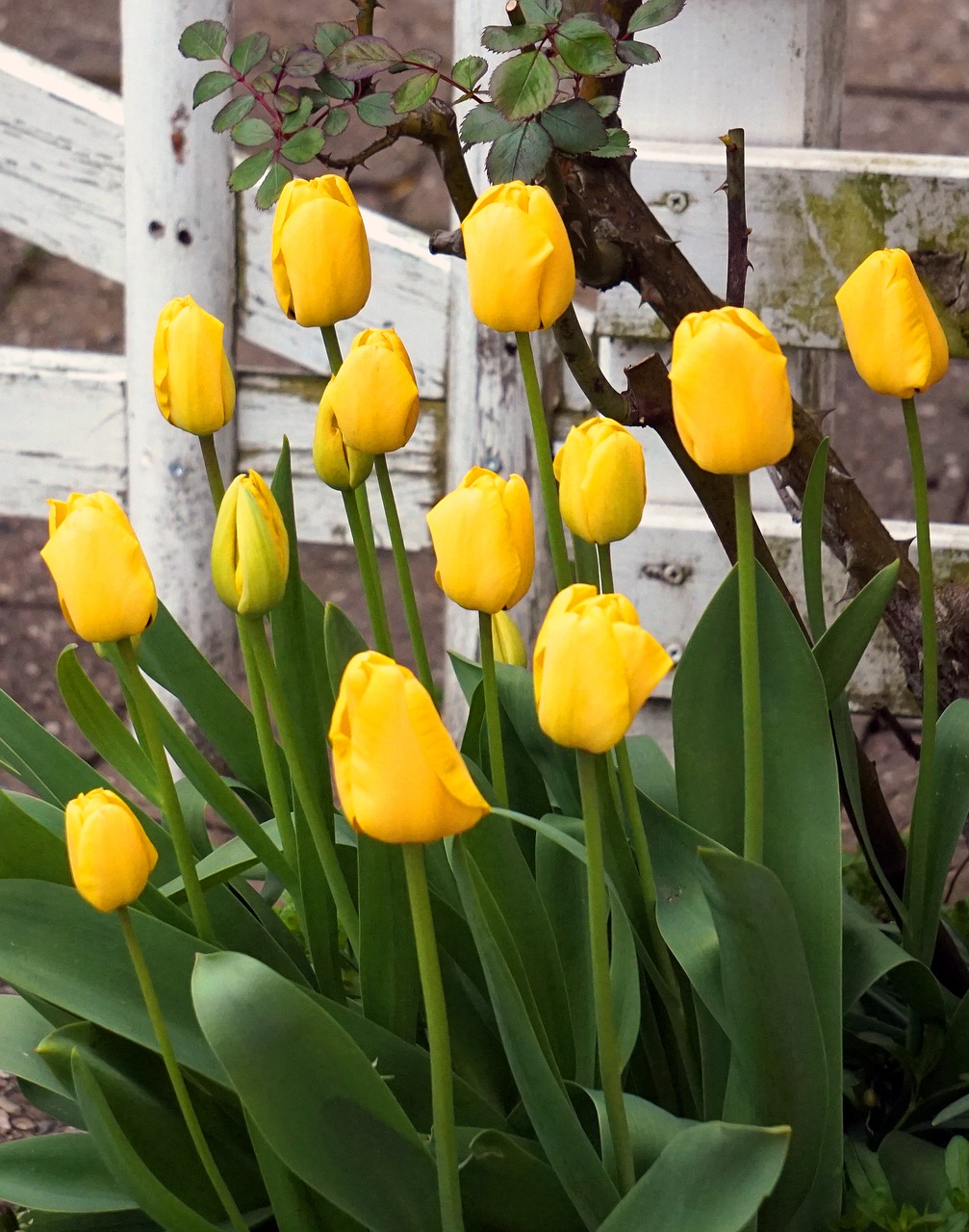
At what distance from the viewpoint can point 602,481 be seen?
23.1 inches

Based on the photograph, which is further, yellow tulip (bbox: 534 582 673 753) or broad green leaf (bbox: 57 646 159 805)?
broad green leaf (bbox: 57 646 159 805)

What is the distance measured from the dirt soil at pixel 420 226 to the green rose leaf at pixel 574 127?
151 cm

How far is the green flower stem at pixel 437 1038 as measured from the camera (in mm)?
484

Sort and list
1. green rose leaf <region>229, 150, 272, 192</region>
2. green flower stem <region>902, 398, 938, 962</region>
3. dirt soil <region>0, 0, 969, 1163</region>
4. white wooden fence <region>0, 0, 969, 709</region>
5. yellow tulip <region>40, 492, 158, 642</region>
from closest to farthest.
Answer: yellow tulip <region>40, 492, 158, 642</region> < green flower stem <region>902, 398, 938, 962</region> < green rose leaf <region>229, 150, 272, 192</region> < white wooden fence <region>0, 0, 969, 709</region> < dirt soil <region>0, 0, 969, 1163</region>

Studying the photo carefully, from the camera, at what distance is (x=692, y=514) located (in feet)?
5.20

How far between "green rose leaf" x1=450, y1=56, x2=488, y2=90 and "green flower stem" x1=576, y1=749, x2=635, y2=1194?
0.39 meters

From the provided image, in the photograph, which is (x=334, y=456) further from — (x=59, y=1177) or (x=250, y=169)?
(x=59, y=1177)

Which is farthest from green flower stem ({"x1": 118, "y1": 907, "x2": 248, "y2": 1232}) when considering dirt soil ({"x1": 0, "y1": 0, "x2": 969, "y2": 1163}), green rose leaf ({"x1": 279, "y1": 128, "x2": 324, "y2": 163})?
dirt soil ({"x1": 0, "y1": 0, "x2": 969, "y2": 1163})

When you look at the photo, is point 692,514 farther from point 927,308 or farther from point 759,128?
point 927,308

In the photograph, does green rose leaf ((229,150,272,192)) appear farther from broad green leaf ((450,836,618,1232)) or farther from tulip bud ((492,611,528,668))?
broad green leaf ((450,836,618,1232))

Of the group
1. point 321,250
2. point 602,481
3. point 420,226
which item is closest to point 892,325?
point 602,481

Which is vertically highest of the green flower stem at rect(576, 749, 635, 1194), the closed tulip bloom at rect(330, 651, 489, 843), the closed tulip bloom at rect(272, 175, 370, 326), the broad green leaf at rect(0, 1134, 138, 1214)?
the closed tulip bloom at rect(272, 175, 370, 326)

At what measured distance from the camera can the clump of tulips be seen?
1.70ft

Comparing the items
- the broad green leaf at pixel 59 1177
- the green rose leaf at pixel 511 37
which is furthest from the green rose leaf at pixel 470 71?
the broad green leaf at pixel 59 1177
